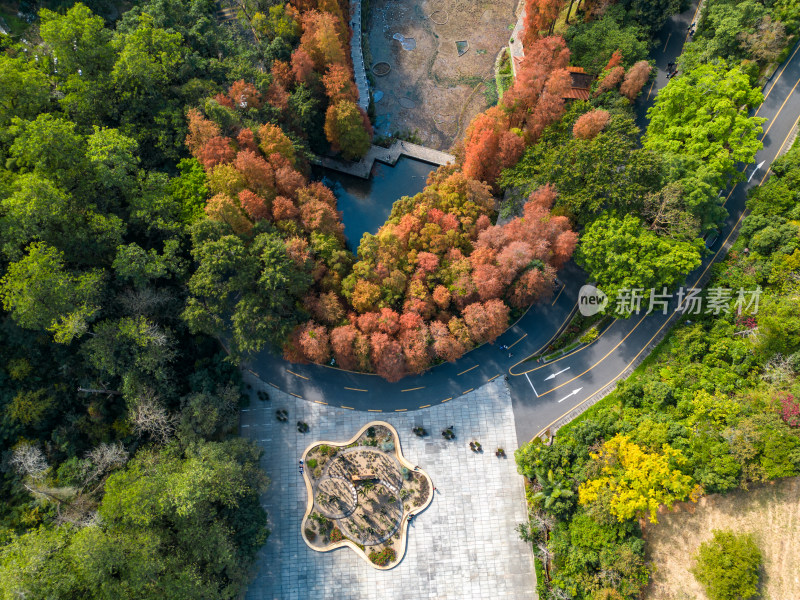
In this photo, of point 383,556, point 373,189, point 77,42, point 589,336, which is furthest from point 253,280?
point 589,336

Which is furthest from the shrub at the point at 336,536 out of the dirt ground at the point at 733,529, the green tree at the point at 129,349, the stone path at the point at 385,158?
the stone path at the point at 385,158

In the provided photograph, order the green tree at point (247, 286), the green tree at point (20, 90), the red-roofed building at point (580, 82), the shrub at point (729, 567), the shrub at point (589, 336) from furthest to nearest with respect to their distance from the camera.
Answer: the red-roofed building at point (580, 82) < the shrub at point (589, 336) < the green tree at point (247, 286) < the green tree at point (20, 90) < the shrub at point (729, 567)

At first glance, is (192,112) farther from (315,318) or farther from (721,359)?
(721,359)

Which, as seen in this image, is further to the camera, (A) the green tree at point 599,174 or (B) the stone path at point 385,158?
(B) the stone path at point 385,158

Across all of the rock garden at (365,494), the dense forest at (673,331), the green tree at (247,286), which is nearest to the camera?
the dense forest at (673,331)

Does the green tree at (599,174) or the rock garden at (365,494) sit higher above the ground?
the green tree at (599,174)

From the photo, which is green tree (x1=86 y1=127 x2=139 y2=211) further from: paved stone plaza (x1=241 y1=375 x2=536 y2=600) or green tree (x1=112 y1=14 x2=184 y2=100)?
paved stone plaza (x1=241 y1=375 x2=536 y2=600)

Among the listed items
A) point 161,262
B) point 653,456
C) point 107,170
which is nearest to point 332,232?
point 161,262

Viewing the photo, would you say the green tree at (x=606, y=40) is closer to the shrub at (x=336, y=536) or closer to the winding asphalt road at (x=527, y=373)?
the winding asphalt road at (x=527, y=373)
